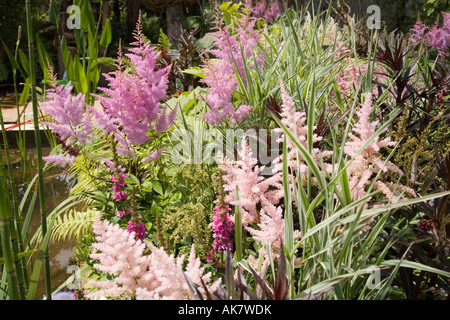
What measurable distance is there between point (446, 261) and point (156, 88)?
1044mm

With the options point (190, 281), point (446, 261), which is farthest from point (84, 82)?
point (446, 261)

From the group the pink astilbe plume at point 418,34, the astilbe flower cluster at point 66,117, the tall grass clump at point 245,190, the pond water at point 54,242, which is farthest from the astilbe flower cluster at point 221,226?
the pink astilbe plume at point 418,34

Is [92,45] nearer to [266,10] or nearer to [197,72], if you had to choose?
[197,72]

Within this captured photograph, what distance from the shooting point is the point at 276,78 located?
6.70 feet

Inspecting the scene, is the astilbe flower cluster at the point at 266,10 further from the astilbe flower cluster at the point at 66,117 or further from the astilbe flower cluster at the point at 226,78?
the astilbe flower cluster at the point at 66,117

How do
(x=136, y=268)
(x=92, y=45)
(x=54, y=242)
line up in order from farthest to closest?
1. (x=54, y=242)
2. (x=92, y=45)
3. (x=136, y=268)

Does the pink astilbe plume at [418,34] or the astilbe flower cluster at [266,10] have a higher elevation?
the astilbe flower cluster at [266,10]

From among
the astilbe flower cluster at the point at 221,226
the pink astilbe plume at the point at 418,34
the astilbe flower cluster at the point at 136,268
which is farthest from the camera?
the pink astilbe plume at the point at 418,34

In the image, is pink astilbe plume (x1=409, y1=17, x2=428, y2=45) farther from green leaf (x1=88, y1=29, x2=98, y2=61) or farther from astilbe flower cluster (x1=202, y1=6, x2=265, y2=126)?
green leaf (x1=88, y1=29, x2=98, y2=61)

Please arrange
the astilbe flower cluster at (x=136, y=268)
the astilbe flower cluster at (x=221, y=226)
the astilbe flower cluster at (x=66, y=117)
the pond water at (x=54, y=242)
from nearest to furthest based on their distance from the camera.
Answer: the astilbe flower cluster at (x=136, y=268), the astilbe flower cluster at (x=221, y=226), the astilbe flower cluster at (x=66, y=117), the pond water at (x=54, y=242)

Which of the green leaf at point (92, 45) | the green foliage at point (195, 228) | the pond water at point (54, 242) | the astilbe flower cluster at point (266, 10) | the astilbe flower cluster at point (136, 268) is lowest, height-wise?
the pond water at point (54, 242)

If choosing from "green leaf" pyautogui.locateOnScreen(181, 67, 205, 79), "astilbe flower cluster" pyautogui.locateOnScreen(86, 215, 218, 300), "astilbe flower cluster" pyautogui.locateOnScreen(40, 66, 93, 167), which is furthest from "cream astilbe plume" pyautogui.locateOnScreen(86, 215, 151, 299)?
"green leaf" pyautogui.locateOnScreen(181, 67, 205, 79)

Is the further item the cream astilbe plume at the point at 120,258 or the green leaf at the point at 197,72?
the green leaf at the point at 197,72

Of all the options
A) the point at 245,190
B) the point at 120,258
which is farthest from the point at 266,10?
the point at 120,258
